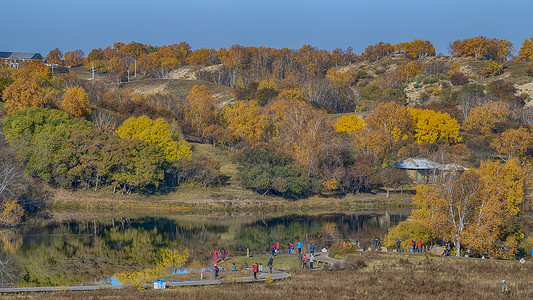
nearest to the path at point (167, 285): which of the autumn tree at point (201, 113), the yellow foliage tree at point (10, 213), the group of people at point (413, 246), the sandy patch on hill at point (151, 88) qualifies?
the group of people at point (413, 246)

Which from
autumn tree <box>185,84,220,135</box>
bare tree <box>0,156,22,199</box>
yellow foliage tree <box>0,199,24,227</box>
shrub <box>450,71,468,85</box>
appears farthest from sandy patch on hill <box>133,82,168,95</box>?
yellow foliage tree <box>0,199,24,227</box>

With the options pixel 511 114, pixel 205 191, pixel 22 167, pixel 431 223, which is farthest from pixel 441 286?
pixel 511 114

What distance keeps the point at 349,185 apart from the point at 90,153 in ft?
135

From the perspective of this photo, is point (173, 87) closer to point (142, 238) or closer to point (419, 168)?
point (419, 168)

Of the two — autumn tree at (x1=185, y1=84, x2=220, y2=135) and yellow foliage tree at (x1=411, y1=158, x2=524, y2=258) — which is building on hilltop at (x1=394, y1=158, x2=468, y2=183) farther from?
yellow foliage tree at (x1=411, y1=158, x2=524, y2=258)

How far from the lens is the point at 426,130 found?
126125mm

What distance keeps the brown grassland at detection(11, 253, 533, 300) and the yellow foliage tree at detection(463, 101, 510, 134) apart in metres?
84.2

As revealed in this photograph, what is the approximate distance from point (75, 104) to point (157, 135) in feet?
57.9

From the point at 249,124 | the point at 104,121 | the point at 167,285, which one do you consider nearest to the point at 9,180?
the point at 167,285

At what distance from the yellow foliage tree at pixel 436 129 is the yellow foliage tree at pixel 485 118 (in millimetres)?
6114

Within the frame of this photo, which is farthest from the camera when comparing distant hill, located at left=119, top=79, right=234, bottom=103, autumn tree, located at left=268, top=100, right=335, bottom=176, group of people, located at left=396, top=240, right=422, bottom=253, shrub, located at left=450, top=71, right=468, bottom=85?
shrub, located at left=450, top=71, right=468, bottom=85

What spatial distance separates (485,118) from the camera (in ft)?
433

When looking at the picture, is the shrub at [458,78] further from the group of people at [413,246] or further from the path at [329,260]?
the path at [329,260]

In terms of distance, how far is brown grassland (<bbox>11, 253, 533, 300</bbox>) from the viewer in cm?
3834
